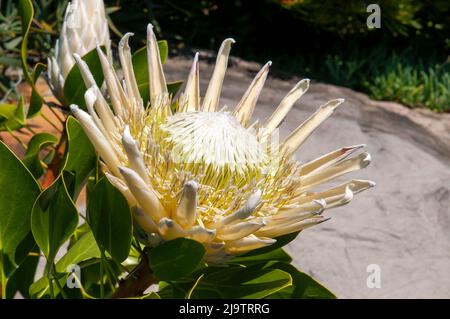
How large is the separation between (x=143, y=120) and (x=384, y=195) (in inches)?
121

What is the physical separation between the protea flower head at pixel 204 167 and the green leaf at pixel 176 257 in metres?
0.01

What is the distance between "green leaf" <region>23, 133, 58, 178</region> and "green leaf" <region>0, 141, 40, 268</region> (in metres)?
0.18

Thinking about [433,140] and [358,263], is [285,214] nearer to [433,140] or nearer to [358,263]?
[358,263]

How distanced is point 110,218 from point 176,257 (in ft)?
0.33

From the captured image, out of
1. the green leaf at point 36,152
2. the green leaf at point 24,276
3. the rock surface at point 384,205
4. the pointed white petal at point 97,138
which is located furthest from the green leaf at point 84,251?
the rock surface at point 384,205

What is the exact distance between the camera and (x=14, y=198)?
3.15 feet

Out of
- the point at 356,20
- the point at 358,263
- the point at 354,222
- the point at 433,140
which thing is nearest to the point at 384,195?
the point at 354,222

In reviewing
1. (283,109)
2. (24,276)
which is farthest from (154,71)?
(24,276)

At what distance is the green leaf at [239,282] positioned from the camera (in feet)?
2.97

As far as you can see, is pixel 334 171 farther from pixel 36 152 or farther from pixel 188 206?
pixel 36 152

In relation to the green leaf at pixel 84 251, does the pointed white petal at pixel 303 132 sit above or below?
above

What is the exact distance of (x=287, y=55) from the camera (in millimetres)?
6133

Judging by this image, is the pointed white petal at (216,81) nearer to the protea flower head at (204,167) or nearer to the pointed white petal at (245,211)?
the protea flower head at (204,167)

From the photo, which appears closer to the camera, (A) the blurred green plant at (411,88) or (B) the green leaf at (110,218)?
(B) the green leaf at (110,218)
